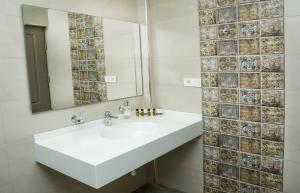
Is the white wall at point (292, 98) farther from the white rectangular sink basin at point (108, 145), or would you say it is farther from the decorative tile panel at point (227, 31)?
the white rectangular sink basin at point (108, 145)

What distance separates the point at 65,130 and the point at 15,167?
0.39 meters

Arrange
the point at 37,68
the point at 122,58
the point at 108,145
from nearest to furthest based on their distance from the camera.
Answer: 1. the point at 108,145
2. the point at 37,68
3. the point at 122,58

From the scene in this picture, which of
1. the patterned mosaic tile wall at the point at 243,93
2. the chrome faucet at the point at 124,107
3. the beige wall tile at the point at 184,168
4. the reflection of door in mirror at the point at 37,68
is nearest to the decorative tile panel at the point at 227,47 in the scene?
the patterned mosaic tile wall at the point at 243,93

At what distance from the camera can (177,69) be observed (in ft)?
7.45

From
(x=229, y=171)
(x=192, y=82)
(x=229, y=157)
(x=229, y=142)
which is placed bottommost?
(x=229, y=171)

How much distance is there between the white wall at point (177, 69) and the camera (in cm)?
214

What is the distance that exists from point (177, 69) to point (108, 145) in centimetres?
106

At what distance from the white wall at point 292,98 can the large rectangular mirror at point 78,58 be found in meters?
1.31

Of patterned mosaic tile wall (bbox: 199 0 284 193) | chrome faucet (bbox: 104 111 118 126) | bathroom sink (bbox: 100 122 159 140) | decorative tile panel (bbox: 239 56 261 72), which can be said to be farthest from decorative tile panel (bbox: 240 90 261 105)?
chrome faucet (bbox: 104 111 118 126)

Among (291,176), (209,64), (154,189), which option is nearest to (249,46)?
(209,64)

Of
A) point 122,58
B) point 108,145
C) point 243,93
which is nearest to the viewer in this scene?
point 108,145

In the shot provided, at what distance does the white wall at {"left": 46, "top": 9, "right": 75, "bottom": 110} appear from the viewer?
5.74 feet

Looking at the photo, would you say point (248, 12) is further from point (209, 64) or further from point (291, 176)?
point (291, 176)

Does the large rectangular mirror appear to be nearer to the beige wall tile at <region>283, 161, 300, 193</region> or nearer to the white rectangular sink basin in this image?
the white rectangular sink basin
